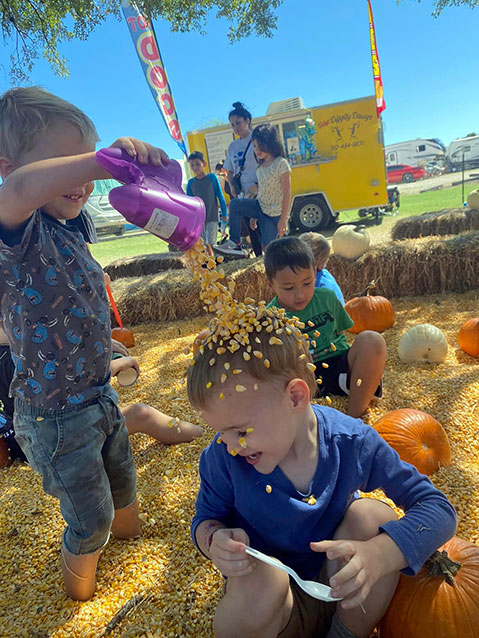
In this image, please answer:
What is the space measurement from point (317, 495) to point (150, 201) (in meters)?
0.97

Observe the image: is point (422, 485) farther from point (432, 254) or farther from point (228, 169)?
point (228, 169)

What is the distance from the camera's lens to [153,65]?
7.19 m

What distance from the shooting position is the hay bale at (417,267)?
16.7ft

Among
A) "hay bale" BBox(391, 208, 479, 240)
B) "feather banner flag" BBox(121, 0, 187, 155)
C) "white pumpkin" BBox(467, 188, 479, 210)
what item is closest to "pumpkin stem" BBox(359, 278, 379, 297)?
"hay bale" BBox(391, 208, 479, 240)

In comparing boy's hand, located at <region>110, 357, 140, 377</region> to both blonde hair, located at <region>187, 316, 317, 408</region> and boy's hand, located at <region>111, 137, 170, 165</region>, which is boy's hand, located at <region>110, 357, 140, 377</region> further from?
boy's hand, located at <region>111, 137, 170, 165</region>

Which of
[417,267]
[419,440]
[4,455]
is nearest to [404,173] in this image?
[417,267]

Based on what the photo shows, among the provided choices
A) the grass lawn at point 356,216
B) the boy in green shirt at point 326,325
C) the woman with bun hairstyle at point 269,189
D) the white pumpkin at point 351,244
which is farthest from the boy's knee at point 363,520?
the grass lawn at point 356,216

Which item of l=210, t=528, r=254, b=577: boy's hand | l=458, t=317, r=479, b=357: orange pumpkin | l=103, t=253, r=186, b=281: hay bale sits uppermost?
l=210, t=528, r=254, b=577: boy's hand

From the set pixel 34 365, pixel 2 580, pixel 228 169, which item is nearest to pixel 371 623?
pixel 34 365

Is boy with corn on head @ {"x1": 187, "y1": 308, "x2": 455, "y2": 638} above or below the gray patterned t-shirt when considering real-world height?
below

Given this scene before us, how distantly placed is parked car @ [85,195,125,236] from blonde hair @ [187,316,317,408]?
99.1 ft

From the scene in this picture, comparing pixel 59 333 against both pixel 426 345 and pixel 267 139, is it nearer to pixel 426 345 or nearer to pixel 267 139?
pixel 426 345

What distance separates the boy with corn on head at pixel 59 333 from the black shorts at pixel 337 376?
1500 millimetres

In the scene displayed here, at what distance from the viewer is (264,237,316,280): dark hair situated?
2.42m
